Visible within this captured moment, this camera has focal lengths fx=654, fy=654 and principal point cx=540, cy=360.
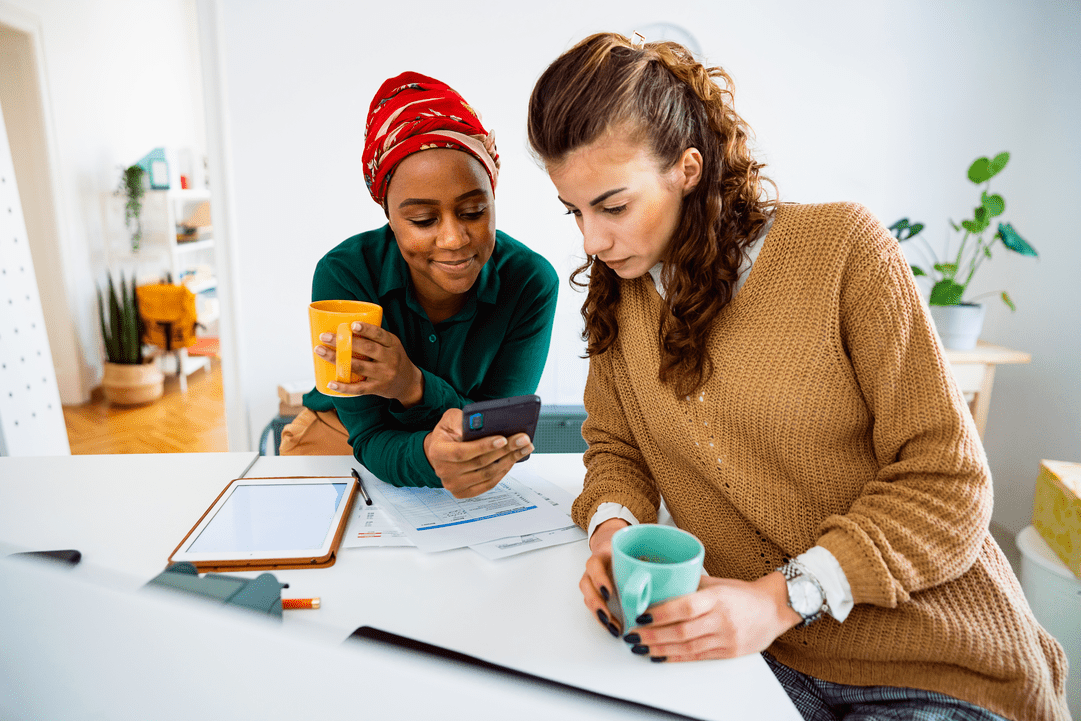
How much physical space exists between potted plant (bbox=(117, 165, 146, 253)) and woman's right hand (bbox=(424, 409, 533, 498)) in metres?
4.42

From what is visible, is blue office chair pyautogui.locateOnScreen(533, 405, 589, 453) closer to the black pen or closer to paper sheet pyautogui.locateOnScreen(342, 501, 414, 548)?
the black pen

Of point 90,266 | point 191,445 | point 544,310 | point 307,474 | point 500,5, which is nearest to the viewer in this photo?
point 307,474

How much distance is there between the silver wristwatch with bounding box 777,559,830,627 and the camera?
0.73m

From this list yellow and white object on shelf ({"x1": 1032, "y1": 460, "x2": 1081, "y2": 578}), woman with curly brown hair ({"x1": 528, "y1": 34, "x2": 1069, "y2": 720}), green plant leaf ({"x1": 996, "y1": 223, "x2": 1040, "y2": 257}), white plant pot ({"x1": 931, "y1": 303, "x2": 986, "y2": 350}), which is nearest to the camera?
woman with curly brown hair ({"x1": 528, "y1": 34, "x2": 1069, "y2": 720})

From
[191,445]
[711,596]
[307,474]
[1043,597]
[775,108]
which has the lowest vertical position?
[191,445]

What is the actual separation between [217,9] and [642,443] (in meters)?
2.34

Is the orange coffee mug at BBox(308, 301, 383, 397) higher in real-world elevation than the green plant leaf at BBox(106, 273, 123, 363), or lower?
higher

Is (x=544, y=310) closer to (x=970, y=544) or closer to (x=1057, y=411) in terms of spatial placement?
(x=970, y=544)

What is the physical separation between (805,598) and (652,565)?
230mm

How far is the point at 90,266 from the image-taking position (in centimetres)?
434

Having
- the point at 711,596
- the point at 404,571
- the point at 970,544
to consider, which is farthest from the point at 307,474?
the point at 970,544

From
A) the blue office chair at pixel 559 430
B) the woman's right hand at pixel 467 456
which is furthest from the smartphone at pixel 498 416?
the blue office chair at pixel 559 430

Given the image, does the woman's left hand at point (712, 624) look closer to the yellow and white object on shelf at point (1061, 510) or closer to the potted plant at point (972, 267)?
the yellow and white object on shelf at point (1061, 510)

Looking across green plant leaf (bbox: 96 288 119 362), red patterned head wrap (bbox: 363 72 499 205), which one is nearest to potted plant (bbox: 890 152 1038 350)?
red patterned head wrap (bbox: 363 72 499 205)
